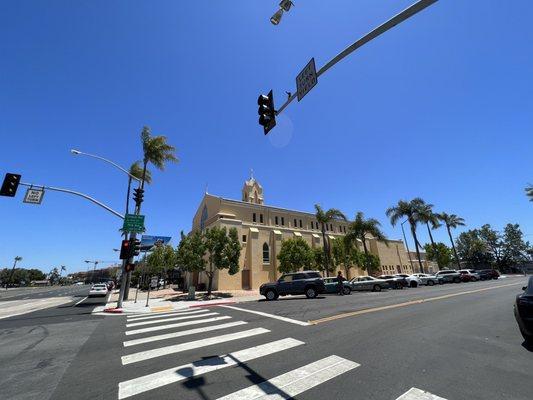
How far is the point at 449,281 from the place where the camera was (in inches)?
1567

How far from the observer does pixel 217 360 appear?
597 centimetres

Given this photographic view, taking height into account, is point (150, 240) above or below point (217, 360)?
above

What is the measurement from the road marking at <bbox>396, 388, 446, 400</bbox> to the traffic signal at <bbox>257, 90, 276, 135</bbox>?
21.0 feet

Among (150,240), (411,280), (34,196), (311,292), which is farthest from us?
(411,280)

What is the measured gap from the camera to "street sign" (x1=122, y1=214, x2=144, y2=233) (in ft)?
60.6

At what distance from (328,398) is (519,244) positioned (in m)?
116

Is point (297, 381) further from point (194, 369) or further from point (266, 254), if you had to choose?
point (266, 254)

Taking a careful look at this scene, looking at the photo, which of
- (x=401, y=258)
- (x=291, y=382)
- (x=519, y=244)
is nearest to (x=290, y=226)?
(x=401, y=258)

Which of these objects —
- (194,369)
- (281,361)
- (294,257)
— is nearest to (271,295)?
(294,257)

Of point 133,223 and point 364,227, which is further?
point 364,227

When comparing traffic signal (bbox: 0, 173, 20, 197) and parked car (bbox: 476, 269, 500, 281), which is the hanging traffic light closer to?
traffic signal (bbox: 0, 173, 20, 197)

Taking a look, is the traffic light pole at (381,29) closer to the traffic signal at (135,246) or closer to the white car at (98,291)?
the traffic signal at (135,246)

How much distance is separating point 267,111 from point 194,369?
20.9 feet

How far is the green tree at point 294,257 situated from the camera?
1373 inches
